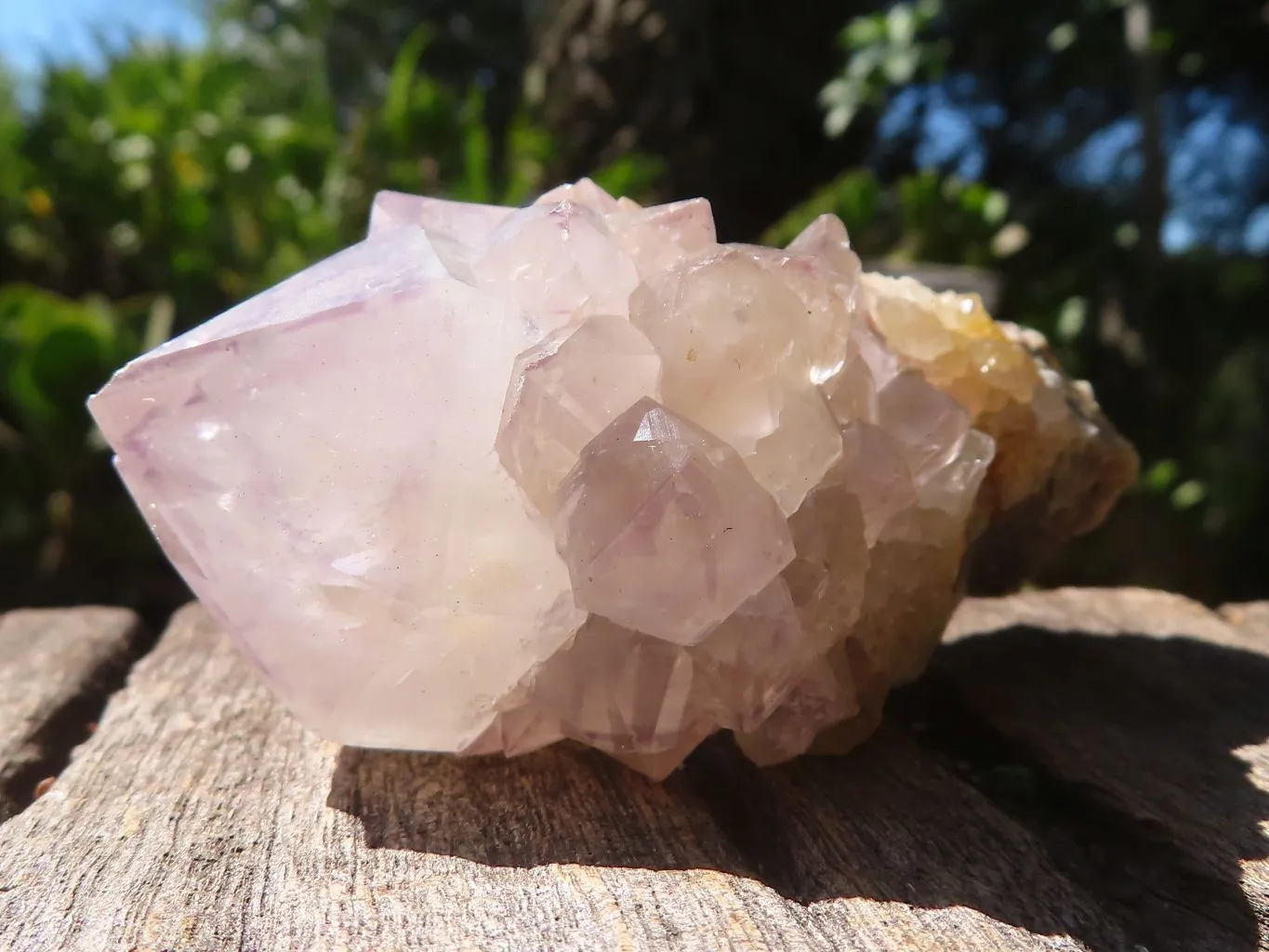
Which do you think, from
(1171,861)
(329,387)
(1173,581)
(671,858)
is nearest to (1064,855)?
(1171,861)

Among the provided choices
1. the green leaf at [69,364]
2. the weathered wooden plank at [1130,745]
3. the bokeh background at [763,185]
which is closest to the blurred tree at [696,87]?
the bokeh background at [763,185]

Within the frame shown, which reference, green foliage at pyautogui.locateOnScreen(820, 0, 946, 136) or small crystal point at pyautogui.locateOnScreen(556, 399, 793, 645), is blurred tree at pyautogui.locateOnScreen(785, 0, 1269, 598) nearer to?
green foliage at pyautogui.locateOnScreen(820, 0, 946, 136)

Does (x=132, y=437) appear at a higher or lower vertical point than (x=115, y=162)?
higher

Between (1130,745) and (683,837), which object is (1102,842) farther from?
(683,837)

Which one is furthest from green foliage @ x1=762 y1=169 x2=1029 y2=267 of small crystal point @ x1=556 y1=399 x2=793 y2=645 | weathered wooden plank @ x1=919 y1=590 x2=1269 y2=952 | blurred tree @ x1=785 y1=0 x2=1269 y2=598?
small crystal point @ x1=556 y1=399 x2=793 y2=645

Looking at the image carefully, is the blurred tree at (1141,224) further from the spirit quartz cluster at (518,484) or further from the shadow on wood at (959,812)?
the spirit quartz cluster at (518,484)

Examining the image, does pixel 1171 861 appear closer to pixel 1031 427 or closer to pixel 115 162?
pixel 1031 427
